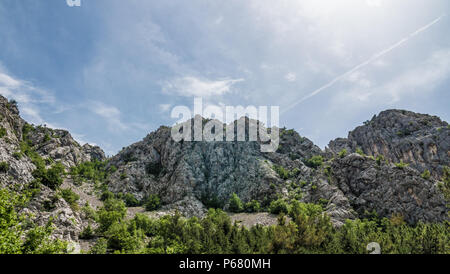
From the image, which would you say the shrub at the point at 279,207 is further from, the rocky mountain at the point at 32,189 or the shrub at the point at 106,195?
the shrub at the point at 106,195

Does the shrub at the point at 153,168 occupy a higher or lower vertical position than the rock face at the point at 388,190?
higher

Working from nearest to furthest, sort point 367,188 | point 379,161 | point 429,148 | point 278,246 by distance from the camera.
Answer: point 278,246, point 367,188, point 379,161, point 429,148

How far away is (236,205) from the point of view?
68.6 metres

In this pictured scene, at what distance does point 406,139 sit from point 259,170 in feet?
239

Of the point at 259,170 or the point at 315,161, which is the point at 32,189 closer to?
the point at 259,170

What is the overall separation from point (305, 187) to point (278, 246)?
166 ft

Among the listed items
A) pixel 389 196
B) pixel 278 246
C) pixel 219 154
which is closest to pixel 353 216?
pixel 389 196

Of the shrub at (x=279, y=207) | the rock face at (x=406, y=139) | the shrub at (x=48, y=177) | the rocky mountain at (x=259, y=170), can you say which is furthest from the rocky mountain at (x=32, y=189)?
the rock face at (x=406, y=139)

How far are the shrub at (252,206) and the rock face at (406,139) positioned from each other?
7249 centimetres

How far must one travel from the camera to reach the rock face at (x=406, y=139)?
83.1 metres

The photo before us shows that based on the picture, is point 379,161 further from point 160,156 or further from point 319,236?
point 160,156

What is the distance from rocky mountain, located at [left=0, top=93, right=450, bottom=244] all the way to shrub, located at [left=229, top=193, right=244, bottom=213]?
10.3 ft

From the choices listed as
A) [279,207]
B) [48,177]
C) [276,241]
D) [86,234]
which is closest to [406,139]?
[279,207]
